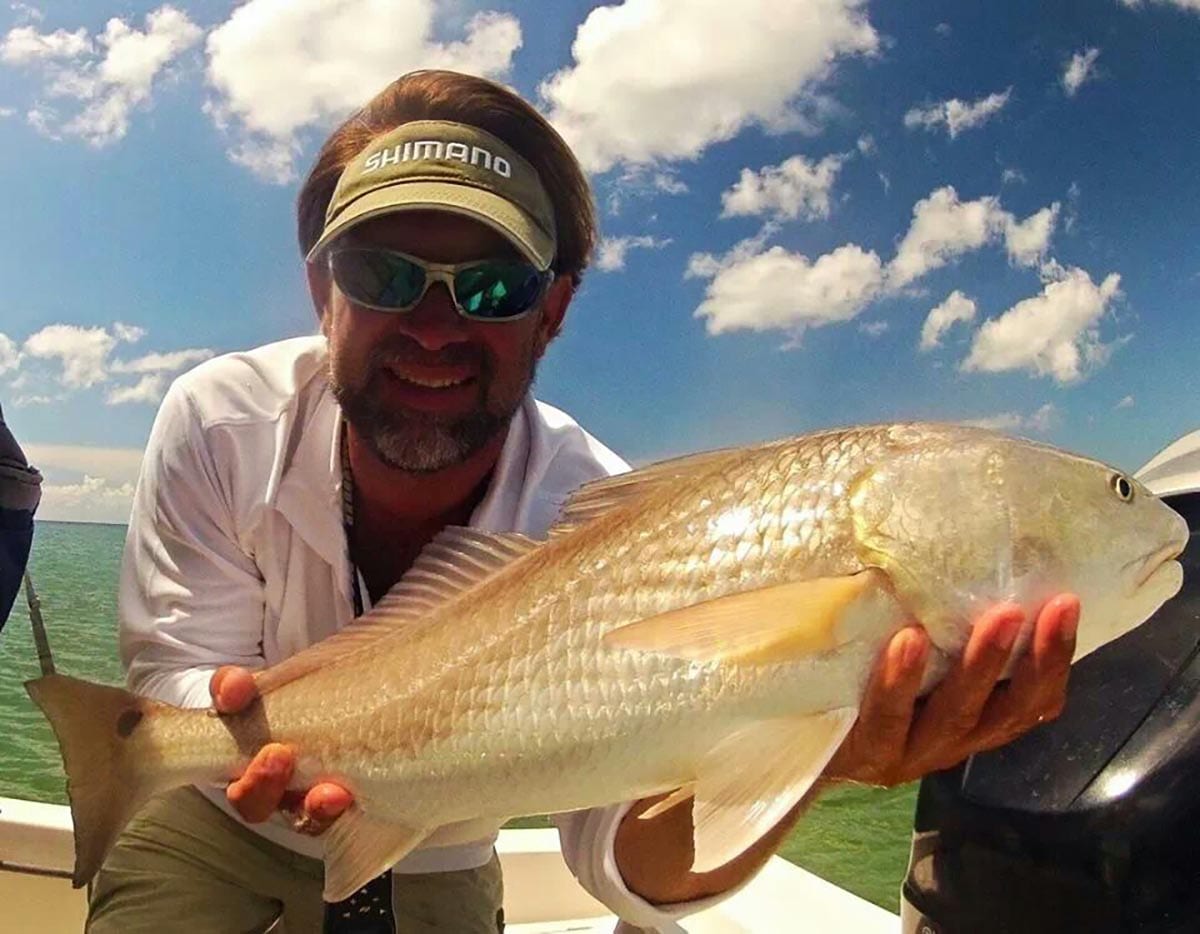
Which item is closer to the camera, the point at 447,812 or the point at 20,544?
the point at 447,812

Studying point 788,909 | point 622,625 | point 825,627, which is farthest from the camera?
point 788,909

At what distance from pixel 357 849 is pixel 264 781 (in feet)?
0.64

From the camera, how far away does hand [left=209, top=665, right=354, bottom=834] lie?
6.10 feet

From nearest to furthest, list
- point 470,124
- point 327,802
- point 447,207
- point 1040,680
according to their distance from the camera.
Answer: point 1040,680 → point 327,802 → point 447,207 → point 470,124

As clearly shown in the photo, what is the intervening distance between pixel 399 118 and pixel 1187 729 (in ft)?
7.38

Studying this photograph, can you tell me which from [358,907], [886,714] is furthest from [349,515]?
[886,714]

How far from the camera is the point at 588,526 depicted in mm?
1788

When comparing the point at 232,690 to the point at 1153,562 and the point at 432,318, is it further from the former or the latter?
the point at 1153,562

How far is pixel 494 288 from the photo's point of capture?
2.39 m

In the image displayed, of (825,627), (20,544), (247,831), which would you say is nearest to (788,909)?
(247,831)

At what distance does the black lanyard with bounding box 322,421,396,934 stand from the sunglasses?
16.9 inches

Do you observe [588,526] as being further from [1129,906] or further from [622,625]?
[1129,906]

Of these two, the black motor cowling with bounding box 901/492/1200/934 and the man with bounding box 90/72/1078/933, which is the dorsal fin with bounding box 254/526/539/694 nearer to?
the man with bounding box 90/72/1078/933

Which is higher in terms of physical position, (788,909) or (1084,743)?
(1084,743)
